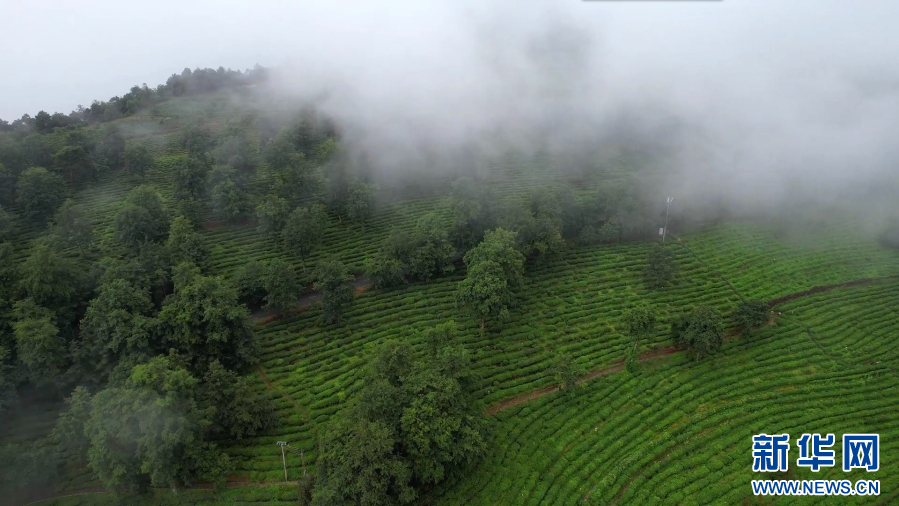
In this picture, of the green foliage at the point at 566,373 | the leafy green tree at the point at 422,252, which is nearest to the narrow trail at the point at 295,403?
the leafy green tree at the point at 422,252

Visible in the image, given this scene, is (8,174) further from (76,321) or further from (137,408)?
(137,408)

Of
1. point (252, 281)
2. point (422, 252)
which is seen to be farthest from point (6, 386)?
point (422, 252)

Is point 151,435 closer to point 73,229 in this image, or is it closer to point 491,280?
point 491,280

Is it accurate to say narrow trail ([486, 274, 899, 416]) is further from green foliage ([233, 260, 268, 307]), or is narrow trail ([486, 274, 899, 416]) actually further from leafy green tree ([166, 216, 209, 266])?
leafy green tree ([166, 216, 209, 266])

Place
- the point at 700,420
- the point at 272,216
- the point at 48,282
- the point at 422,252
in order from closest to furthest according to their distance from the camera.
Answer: the point at 700,420 < the point at 48,282 < the point at 422,252 < the point at 272,216

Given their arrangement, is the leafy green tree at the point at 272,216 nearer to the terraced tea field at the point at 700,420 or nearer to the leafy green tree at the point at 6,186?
the leafy green tree at the point at 6,186

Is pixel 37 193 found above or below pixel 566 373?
above

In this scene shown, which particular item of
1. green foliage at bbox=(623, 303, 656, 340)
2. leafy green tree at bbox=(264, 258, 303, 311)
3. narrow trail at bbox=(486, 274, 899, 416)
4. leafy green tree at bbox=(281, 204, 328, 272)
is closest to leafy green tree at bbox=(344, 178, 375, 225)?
leafy green tree at bbox=(281, 204, 328, 272)
